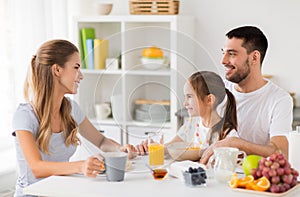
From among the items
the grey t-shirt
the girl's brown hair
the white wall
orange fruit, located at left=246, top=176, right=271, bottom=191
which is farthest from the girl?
the white wall

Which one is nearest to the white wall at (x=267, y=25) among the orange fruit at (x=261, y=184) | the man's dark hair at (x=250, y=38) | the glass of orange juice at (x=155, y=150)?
the man's dark hair at (x=250, y=38)

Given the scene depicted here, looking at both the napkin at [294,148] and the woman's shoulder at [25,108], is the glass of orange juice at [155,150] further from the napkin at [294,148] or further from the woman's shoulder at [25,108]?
the woman's shoulder at [25,108]

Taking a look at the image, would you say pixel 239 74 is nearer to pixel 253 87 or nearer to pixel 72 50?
pixel 253 87

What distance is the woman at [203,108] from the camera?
2.14 metres

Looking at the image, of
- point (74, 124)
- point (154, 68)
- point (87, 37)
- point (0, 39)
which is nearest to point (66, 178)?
point (74, 124)

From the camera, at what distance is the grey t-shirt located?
2.42 meters

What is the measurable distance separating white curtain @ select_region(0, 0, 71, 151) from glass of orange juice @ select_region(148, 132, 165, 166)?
5.81 feet

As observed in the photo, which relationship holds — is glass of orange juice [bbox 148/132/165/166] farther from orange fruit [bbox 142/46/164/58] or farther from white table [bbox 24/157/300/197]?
orange fruit [bbox 142/46/164/58]

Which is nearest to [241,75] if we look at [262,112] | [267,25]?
[262,112]

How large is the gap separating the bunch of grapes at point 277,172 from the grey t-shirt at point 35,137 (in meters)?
0.88

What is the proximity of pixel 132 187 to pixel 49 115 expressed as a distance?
666 millimetres

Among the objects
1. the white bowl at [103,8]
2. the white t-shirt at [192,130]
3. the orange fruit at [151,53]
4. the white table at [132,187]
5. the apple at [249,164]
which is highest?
the white bowl at [103,8]

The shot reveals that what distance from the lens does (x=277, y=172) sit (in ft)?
6.31

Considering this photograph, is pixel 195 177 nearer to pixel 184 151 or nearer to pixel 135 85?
pixel 184 151
